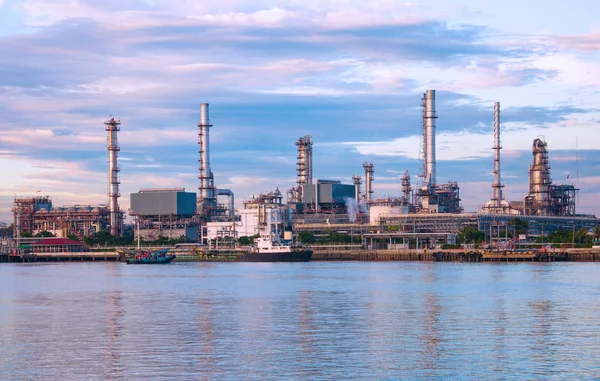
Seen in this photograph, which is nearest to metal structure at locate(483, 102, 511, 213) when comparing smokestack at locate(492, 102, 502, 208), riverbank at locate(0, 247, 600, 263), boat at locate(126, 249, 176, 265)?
smokestack at locate(492, 102, 502, 208)

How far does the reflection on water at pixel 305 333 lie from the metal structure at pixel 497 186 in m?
117

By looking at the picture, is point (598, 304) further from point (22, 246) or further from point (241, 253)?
point (22, 246)

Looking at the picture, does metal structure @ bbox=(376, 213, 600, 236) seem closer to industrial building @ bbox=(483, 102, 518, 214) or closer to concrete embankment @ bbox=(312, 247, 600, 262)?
industrial building @ bbox=(483, 102, 518, 214)

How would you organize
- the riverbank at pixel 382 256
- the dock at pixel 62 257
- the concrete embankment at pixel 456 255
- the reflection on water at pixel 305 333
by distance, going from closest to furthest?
1. the reflection on water at pixel 305 333
2. the concrete embankment at pixel 456 255
3. the riverbank at pixel 382 256
4. the dock at pixel 62 257

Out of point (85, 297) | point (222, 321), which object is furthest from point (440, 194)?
point (222, 321)

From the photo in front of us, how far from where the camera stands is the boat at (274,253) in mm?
150625

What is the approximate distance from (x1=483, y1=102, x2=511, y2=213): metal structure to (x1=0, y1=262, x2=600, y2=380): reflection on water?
11699 cm

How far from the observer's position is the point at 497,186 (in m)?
190

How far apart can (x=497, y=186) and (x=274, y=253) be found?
196ft

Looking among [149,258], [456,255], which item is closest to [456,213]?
[456,255]

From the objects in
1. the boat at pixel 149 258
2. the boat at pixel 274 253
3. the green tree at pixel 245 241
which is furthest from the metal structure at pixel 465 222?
the boat at pixel 149 258

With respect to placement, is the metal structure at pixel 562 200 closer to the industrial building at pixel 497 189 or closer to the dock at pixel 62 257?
the industrial building at pixel 497 189

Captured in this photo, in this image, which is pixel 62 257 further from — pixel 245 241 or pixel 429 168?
pixel 429 168

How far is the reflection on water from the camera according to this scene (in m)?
33.2
